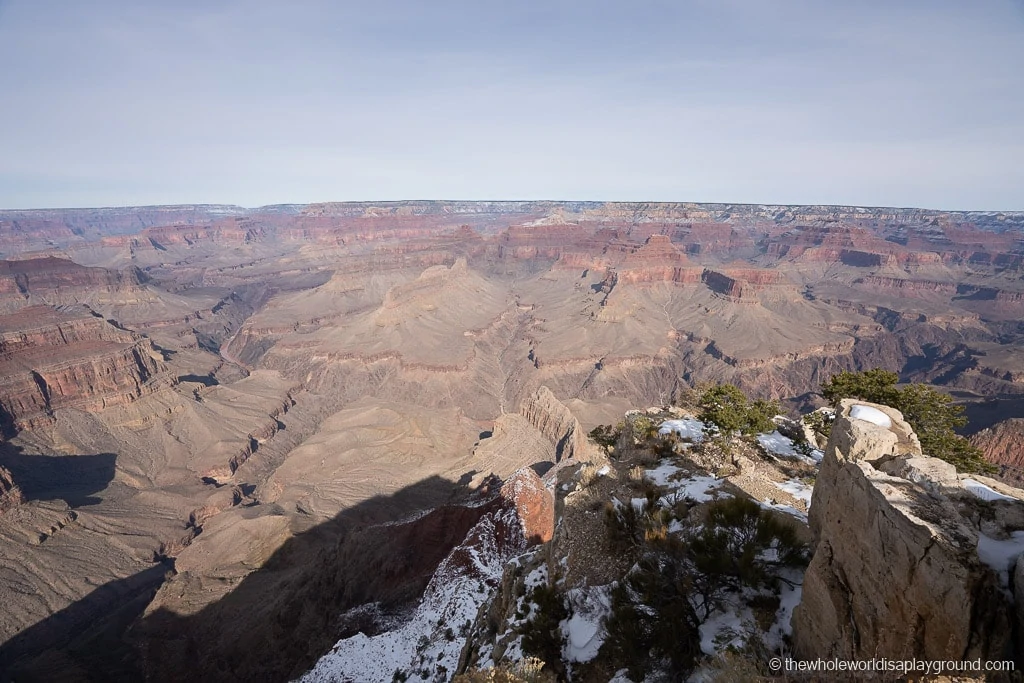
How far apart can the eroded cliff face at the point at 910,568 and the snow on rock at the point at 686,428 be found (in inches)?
585

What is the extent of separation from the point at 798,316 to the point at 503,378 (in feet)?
364

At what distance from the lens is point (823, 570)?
11.3 m

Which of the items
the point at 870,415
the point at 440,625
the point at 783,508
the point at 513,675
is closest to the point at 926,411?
the point at 870,415

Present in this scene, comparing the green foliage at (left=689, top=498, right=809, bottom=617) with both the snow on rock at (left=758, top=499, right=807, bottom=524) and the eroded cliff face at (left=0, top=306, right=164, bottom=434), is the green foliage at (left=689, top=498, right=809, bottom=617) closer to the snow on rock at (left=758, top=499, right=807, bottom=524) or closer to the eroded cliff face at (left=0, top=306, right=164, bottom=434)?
the snow on rock at (left=758, top=499, right=807, bottom=524)

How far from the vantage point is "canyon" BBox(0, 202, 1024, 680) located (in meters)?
40.1

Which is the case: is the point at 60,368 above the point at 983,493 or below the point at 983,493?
below

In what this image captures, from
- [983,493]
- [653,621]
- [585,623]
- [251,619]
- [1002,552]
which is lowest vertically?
[251,619]

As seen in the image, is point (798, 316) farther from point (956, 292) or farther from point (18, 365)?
point (18, 365)

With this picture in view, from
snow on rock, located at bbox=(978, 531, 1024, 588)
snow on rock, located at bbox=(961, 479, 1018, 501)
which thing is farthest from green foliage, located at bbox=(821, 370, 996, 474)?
snow on rock, located at bbox=(978, 531, 1024, 588)

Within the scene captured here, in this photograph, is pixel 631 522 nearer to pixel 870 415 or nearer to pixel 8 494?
pixel 870 415

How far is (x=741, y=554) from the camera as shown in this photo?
1403cm

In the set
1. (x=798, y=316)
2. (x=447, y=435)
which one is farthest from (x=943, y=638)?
(x=798, y=316)

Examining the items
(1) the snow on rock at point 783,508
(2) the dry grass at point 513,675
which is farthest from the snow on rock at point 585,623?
(1) the snow on rock at point 783,508

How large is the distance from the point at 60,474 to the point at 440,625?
7677 cm
